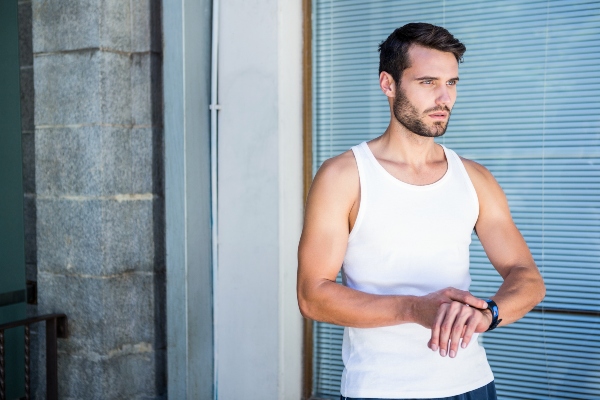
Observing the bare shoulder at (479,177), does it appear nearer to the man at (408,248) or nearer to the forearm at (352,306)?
the man at (408,248)

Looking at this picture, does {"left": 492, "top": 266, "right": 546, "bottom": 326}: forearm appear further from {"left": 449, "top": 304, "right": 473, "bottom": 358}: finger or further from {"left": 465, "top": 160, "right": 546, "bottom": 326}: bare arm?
{"left": 449, "top": 304, "right": 473, "bottom": 358}: finger

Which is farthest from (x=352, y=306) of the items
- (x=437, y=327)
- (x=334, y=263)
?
(x=437, y=327)

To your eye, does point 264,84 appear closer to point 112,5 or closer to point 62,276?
point 112,5

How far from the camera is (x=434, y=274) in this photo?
224 cm

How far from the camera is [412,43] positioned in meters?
Result: 2.41

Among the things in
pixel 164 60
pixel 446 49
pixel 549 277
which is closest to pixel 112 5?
pixel 164 60

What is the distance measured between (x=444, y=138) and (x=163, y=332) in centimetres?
193

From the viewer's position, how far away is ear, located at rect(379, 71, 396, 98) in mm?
2467

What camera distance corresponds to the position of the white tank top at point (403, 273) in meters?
2.16

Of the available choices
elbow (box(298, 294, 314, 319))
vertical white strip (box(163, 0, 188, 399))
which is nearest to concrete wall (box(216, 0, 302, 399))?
vertical white strip (box(163, 0, 188, 399))

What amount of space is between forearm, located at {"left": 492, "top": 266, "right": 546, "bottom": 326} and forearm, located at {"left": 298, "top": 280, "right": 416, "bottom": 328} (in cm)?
31

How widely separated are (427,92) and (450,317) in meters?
0.81

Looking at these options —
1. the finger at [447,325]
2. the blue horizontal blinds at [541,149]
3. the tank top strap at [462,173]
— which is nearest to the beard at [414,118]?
the tank top strap at [462,173]

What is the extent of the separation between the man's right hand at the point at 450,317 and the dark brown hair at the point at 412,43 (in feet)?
2.70
